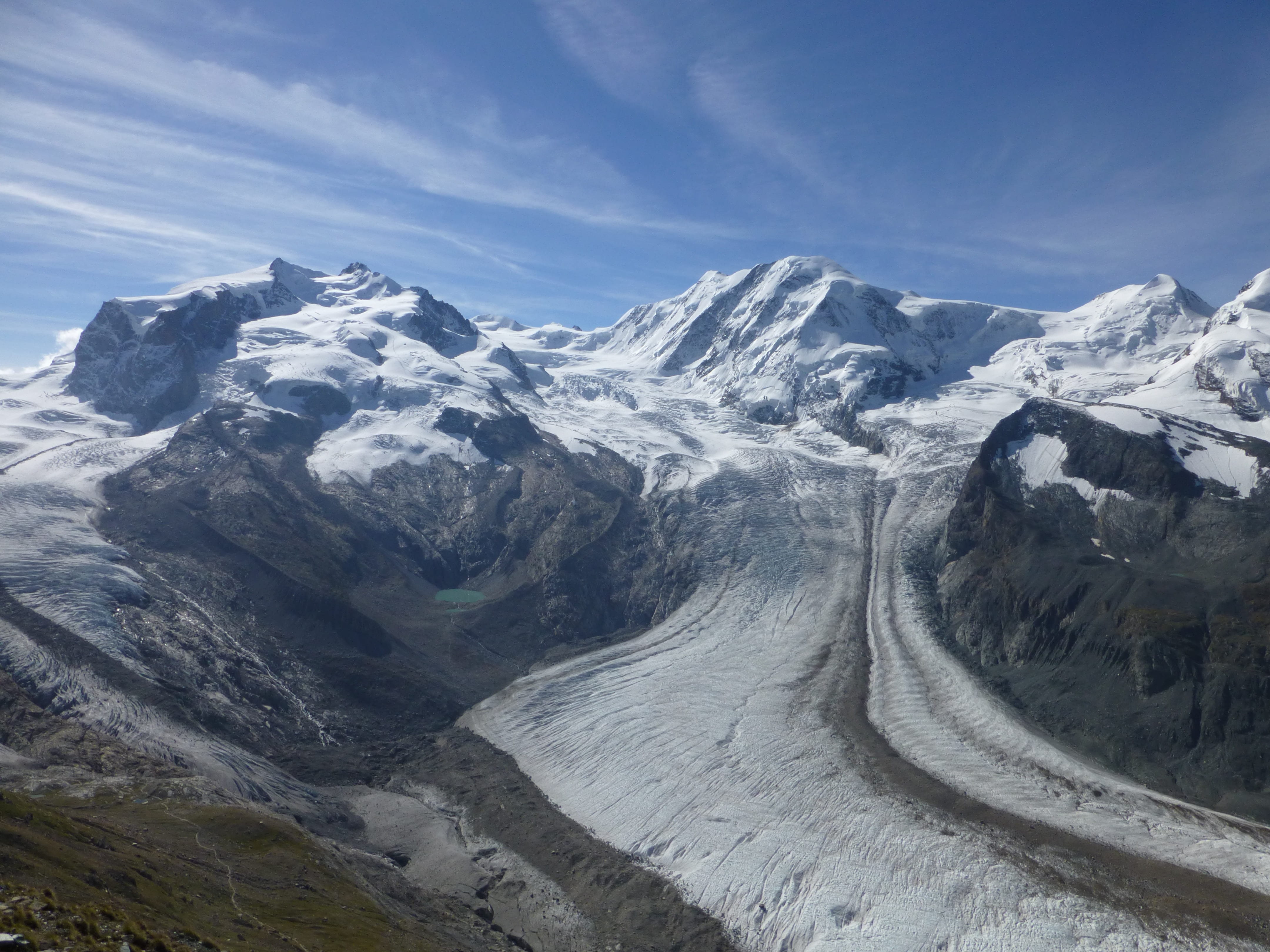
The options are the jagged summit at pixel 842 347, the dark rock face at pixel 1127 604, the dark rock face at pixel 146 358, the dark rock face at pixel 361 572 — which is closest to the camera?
the dark rock face at pixel 1127 604

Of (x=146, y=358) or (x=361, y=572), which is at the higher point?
(x=146, y=358)

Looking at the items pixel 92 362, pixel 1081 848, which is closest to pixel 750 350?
pixel 92 362

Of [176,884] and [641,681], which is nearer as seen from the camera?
[176,884]

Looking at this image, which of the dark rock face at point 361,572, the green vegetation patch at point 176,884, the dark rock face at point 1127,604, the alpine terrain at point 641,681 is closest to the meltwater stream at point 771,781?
the alpine terrain at point 641,681

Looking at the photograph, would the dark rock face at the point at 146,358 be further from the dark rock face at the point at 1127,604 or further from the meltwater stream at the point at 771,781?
the dark rock face at the point at 1127,604

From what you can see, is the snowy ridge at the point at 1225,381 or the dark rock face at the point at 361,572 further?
the snowy ridge at the point at 1225,381

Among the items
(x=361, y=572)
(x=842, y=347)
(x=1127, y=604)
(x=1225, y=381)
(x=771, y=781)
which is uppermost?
(x=842, y=347)

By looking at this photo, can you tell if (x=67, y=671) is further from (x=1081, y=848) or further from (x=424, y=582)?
(x=1081, y=848)

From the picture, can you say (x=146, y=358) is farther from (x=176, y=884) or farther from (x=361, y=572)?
(x=176, y=884)

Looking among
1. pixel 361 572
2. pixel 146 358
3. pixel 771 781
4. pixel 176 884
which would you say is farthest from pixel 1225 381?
pixel 146 358
